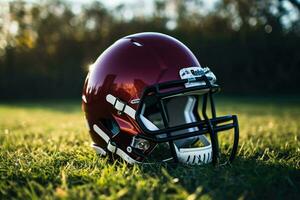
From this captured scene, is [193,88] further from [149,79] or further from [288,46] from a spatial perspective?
[288,46]

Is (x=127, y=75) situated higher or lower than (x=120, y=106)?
higher

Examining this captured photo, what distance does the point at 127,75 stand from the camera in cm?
251

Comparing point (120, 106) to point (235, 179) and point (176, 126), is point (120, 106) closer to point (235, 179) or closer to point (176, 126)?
point (176, 126)

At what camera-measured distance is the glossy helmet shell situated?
95.9 inches

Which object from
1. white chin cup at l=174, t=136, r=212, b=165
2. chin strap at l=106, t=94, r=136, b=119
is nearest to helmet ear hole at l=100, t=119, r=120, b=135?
chin strap at l=106, t=94, r=136, b=119

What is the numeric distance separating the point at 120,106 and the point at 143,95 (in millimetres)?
239

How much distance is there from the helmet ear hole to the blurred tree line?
37.6 ft

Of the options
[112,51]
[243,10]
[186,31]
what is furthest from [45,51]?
[112,51]

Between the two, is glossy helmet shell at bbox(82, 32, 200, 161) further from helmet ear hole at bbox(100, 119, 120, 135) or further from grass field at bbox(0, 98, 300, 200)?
grass field at bbox(0, 98, 300, 200)

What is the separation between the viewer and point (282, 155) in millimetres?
3035

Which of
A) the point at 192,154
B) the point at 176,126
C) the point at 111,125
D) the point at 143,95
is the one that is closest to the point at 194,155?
the point at 192,154

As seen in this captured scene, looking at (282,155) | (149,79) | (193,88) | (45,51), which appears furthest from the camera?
(45,51)

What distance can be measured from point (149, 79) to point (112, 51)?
440 millimetres

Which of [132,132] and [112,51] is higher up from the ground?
[112,51]
